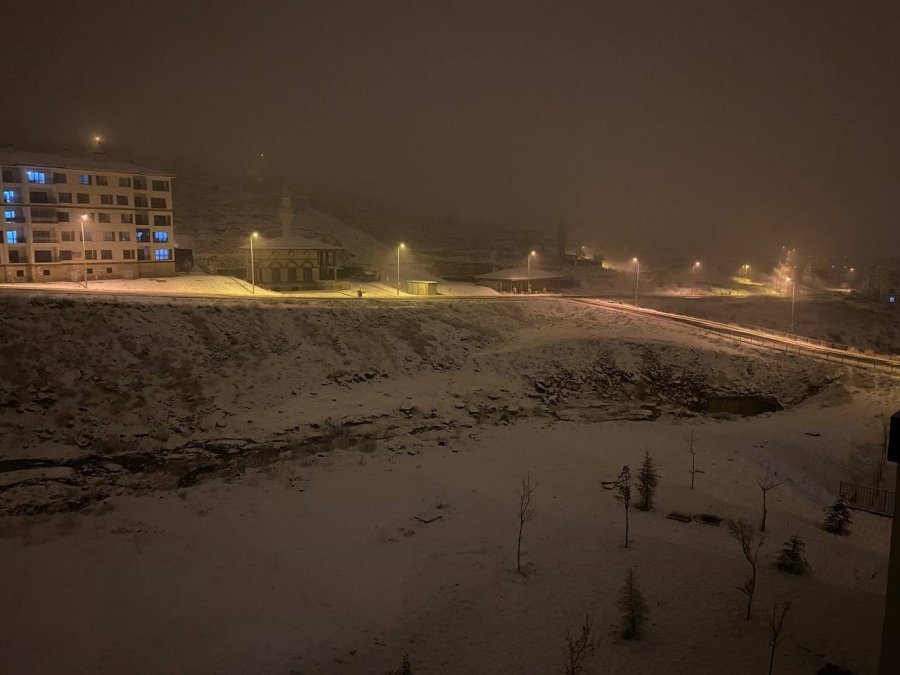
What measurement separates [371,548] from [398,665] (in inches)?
250

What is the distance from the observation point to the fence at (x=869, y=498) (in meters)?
23.9

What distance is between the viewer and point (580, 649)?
13.4 meters

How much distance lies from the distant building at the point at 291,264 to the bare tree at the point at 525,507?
155 feet

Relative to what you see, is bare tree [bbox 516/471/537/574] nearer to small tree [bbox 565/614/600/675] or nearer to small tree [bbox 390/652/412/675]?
small tree [bbox 565/614/600/675]

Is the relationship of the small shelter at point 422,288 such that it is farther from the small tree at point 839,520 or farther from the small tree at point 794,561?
the small tree at point 794,561

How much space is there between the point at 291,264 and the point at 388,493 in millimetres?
47782

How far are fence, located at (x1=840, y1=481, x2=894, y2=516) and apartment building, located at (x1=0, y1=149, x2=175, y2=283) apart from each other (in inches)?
2363

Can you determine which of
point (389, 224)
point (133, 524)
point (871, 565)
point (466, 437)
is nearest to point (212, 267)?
point (466, 437)

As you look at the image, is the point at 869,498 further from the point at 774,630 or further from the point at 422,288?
the point at 422,288

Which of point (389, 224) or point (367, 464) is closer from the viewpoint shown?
point (367, 464)

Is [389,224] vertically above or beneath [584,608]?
above

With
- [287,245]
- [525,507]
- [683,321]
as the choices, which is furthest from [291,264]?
[525,507]

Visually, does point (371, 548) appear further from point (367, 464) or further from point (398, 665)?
point (367, 464)

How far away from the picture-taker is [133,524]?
68.6ft
